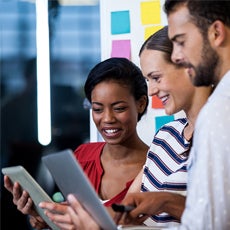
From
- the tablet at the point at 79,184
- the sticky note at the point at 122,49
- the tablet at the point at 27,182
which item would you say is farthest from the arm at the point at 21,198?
the sticky note at the point at 122,49

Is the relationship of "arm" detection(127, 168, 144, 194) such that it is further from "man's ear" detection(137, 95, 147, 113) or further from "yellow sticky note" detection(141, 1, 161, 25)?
"yellow sticky note" detection(141, 1, 161, 25)

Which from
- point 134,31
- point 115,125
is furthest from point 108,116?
point 134,31

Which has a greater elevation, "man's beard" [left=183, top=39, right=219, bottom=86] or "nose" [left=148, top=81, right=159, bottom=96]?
"man's beard" [left=183, top=39, right=219, bottom=86]

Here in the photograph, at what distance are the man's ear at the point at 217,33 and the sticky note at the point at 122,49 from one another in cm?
134

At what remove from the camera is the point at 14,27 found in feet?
9.38

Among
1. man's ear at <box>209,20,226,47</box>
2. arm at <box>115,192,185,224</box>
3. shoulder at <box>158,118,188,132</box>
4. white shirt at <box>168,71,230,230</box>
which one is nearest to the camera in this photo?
white shirt at <box>168,71,230,230</box>

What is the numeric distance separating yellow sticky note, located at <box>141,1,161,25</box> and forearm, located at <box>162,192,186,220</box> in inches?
46.4

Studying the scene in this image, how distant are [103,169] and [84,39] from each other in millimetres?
847

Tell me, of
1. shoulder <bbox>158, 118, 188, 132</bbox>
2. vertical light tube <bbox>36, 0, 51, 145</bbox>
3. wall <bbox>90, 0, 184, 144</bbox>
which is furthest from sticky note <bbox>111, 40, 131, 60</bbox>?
shoulder <bbox>158, 118, 188, 132</bbox>

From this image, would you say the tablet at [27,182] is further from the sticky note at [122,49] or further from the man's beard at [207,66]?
the sticky note at [122,49]

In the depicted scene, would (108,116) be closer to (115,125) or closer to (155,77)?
(115,125)

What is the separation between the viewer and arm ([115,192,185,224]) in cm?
148

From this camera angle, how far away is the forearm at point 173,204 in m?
1.55

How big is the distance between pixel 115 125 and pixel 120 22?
648mm
